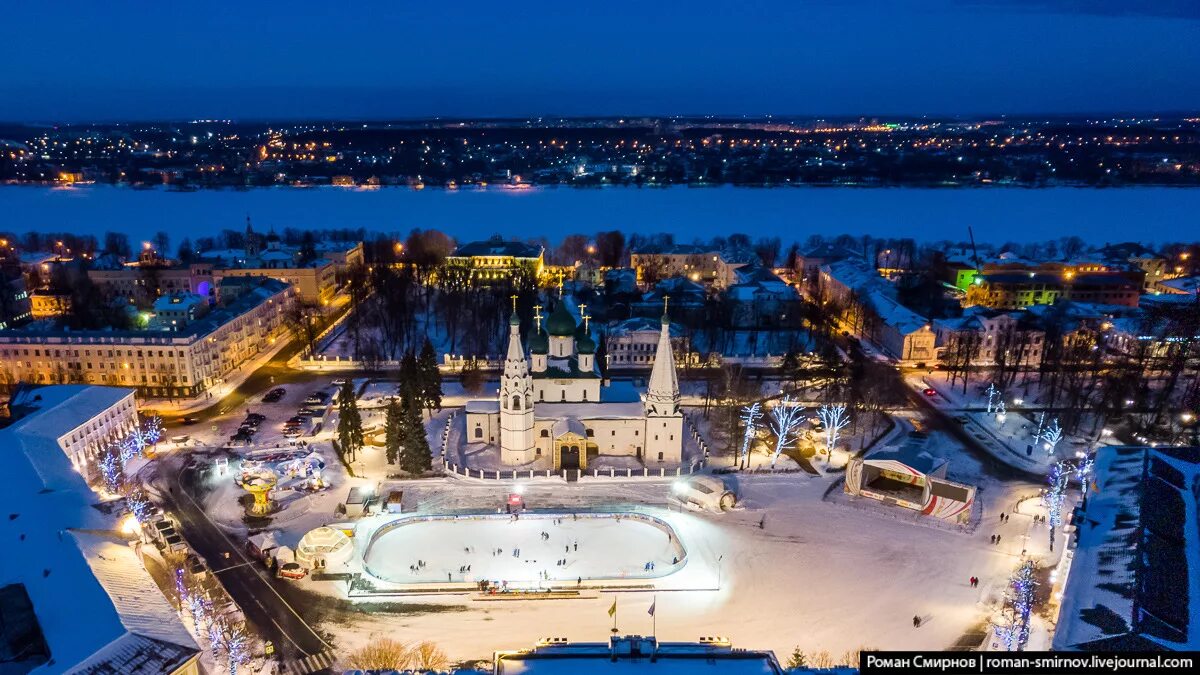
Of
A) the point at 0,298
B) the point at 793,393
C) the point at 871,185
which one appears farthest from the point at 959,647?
the point at 871,185

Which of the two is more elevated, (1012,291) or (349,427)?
(1012,291)

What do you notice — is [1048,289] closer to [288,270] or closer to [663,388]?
[663,388]

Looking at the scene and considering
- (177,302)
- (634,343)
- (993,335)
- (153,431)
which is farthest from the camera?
(177,302)

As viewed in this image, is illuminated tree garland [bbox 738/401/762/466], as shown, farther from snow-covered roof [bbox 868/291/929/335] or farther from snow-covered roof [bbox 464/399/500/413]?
snow-covered roof [bbox 868/291/929/335]

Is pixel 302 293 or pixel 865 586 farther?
pixel 302 293

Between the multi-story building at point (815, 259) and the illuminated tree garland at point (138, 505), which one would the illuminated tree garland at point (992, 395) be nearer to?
the multi-story building at point (815, 259)

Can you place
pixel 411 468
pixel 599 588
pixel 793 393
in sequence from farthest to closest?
pixel 793 393, pixel 411 468, pixel 599 588

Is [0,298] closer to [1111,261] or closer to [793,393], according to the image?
[793,393]

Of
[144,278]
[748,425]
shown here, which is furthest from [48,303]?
[748,425]
